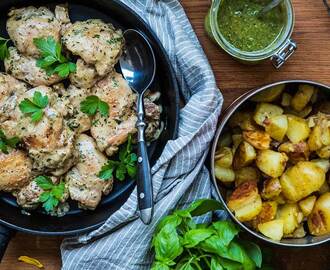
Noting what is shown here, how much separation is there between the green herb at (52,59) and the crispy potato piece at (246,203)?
0.54m

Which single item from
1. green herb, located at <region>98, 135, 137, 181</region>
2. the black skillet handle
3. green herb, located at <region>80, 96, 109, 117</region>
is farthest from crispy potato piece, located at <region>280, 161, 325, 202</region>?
the black skillet handle

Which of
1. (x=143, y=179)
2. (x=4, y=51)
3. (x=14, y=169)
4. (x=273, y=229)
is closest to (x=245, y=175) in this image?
(x=273, y=229)

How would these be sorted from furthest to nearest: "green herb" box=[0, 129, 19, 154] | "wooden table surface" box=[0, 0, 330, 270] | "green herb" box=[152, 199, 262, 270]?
"wooden table surface" box=[0, 0, 330, 270] → "green herb" box=[0, 129, 19, 154] → "green herb" box=[152, 199, 262, 270]

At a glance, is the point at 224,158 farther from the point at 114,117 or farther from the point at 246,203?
the point at 114,117

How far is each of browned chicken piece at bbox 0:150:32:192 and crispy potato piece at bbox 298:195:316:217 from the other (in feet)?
2.39

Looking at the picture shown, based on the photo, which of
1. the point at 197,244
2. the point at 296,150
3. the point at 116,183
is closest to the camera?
→ the point at 197,244

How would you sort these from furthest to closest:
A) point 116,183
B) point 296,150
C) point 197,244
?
1. point 116,183
2. point 296,150
3. point 197,244

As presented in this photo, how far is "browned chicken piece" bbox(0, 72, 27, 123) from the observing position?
1.90m

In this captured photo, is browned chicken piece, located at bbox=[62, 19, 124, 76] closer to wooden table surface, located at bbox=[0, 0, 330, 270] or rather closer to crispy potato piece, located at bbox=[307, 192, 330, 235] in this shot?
wooden table surface, located at bbox=[0, 0, 330, 270]

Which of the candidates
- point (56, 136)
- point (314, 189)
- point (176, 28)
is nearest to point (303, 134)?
point (314, 189)

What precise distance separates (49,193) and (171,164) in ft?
1.09

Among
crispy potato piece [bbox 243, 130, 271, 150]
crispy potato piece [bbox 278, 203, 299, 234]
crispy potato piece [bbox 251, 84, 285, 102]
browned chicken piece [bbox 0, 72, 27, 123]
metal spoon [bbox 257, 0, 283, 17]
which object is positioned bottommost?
crispy potato piece [bbox 278, 203, 299, 234]

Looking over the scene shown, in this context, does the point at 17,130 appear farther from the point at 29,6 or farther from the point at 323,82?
the point at 323,82

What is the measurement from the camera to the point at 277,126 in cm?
188
